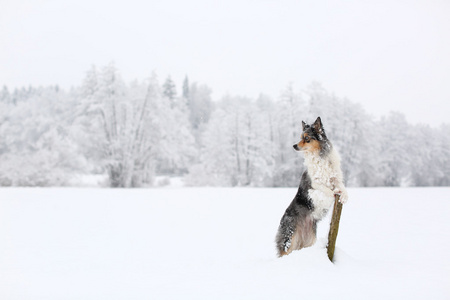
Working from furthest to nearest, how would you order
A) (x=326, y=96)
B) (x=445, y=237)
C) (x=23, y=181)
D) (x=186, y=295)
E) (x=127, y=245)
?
(x=326, y=96) < (x=23, y=181) < (x=127, y=245) < (x=445, y=237) < (x=186, y=295)

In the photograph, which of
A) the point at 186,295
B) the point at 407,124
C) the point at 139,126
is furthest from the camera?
the point at 407,124

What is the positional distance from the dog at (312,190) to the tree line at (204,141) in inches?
1024

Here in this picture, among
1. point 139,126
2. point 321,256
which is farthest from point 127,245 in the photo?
point 139,126

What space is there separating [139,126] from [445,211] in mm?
25167

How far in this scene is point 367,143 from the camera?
34688 mm

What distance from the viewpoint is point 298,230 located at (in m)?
4.57

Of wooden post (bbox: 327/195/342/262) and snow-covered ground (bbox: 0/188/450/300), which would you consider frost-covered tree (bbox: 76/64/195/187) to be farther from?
wooden post (bbox: 327/195/342/262)

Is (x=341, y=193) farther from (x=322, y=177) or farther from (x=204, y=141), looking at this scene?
(x=204, y=141)

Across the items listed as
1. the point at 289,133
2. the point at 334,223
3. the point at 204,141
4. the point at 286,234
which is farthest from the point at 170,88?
the point at 334,223

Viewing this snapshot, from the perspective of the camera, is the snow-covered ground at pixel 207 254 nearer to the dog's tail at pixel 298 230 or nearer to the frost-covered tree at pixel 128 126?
the dog's tail at pixel 298 230

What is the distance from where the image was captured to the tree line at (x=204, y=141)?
2891 cm

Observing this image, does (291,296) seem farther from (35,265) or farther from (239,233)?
(239,233)

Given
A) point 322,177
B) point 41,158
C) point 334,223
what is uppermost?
point 41,158

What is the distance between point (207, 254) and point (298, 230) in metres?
3.31
